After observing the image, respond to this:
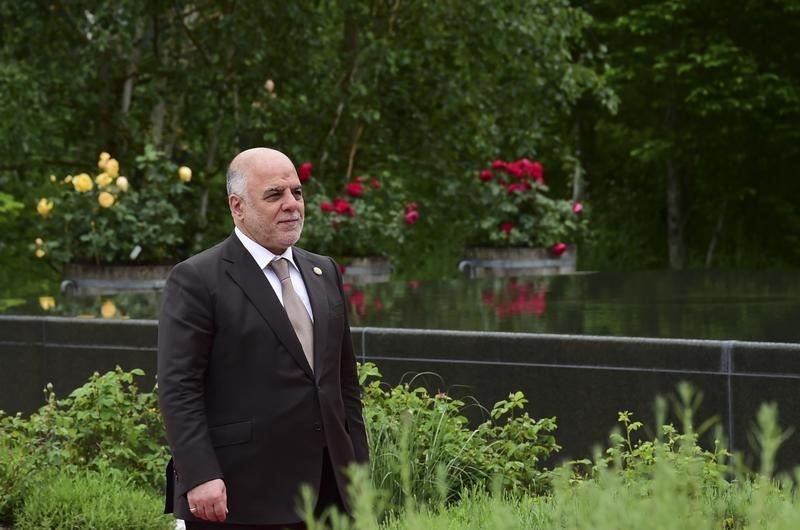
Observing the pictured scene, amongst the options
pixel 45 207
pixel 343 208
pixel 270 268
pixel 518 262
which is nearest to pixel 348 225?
pixel 343 208

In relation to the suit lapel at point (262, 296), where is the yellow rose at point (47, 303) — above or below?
below

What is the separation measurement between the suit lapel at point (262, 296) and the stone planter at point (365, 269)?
1015cm

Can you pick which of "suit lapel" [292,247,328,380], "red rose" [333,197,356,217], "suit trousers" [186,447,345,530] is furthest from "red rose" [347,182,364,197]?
"suit trousers" [186,447,345,530]

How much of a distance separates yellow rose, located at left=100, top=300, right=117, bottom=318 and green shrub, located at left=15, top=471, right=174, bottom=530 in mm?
3520

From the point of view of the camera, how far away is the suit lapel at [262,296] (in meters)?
4.20

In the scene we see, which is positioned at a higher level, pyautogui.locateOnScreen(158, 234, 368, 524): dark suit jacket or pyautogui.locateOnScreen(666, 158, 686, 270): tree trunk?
pyautogui.locateOnScreen(666, 158, 686, 270): tree trunk

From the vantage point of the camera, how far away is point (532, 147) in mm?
18000

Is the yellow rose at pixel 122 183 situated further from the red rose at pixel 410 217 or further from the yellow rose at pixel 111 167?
the red rose at pixel 410 217

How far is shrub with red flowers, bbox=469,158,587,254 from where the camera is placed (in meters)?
15.6

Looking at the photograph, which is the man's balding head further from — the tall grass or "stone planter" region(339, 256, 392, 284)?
Result: "stone planter" region(339, 256, 392, 284)

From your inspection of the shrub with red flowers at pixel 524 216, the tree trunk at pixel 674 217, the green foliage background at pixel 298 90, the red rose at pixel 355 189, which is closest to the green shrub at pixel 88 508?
the green foliage background at pixel 298 90

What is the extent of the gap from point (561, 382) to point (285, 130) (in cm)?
1077

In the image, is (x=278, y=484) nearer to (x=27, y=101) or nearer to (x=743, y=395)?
(x=743, y=395)

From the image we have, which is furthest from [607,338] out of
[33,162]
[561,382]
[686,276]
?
[33,162]
